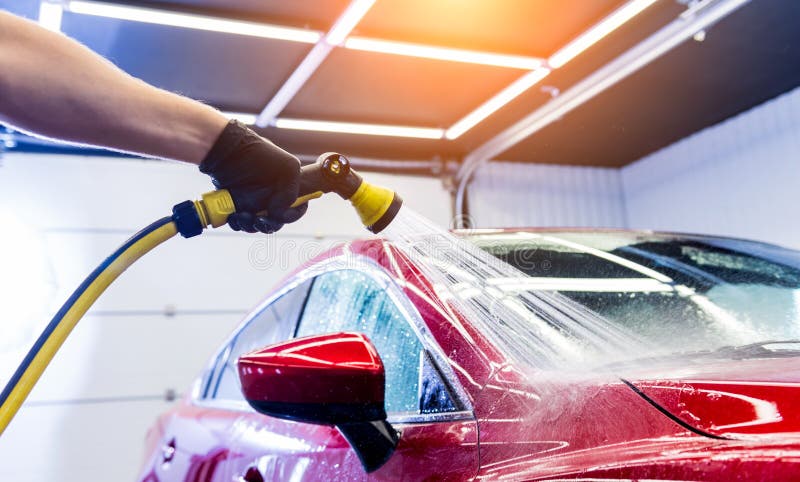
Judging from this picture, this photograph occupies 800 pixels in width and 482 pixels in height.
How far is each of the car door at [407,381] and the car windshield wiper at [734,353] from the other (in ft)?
0.88

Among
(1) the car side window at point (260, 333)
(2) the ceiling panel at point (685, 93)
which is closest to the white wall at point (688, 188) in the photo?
(2) the ceiling panel at point (685, 93)

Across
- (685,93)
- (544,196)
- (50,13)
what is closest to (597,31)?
(685,93)

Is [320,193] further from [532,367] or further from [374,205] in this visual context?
[532,367]

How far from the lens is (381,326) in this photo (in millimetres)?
1544

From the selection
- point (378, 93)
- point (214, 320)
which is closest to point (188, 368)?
point (214, 320)

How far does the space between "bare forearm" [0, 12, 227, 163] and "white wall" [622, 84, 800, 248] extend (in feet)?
Result: 23.8

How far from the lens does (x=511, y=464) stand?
1.02 m

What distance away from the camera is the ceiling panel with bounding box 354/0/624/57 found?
16.4ft

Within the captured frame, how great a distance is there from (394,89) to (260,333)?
14.8 feet

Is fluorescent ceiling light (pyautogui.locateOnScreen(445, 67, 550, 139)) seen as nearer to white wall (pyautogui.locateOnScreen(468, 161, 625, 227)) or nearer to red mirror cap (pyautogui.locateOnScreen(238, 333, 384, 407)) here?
white wall (pyautogui.locateOnScreen(468, 161, 625, 227))

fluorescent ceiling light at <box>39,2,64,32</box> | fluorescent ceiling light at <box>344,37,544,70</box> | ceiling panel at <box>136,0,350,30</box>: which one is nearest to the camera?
fluorescent ceiling light at <box>39,2,64,32</box>

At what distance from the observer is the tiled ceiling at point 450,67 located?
16.7ft

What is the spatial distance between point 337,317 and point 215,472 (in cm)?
54

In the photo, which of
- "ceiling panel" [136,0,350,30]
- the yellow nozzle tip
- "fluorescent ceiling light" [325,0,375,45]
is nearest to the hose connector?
the yellow nozzle tip
